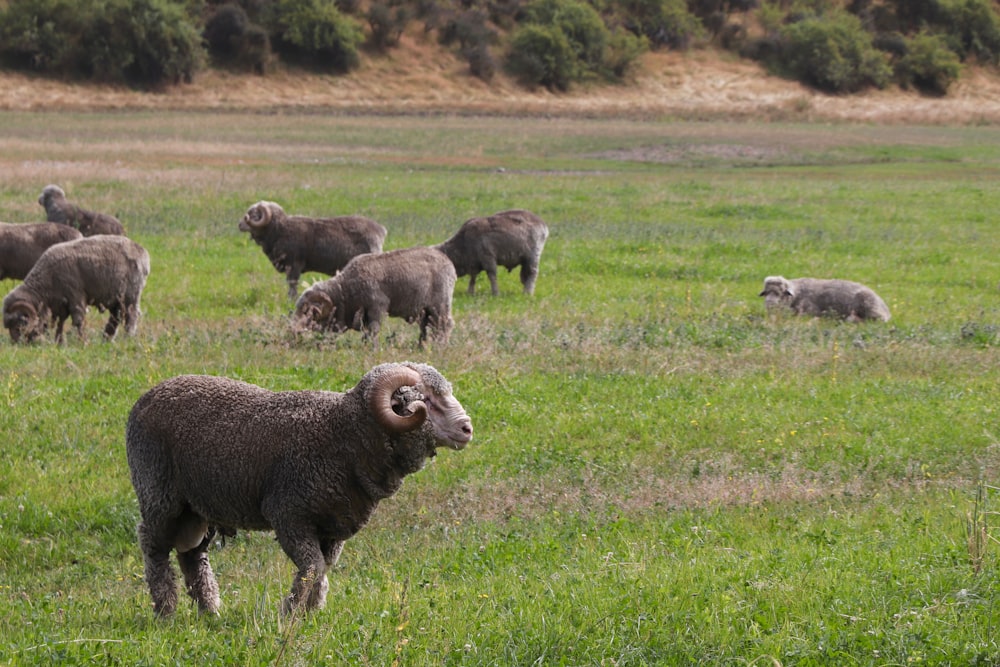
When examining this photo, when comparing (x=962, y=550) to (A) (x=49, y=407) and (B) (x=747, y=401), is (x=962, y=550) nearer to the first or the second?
(B) (x=747, y=401)

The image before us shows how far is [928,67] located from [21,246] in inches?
4009

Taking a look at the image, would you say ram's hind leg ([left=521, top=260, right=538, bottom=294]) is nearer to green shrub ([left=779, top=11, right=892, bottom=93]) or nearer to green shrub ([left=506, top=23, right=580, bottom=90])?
green shrub ([left=506, top=23, right=580, bottom=90])

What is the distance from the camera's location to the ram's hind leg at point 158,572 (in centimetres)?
764

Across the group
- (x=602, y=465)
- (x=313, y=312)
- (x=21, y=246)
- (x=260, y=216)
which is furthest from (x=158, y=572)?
(x=260, y=216)

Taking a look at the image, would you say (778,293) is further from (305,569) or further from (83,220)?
(83,220)

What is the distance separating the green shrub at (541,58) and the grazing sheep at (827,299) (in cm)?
8074

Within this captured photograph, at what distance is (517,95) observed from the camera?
313ft

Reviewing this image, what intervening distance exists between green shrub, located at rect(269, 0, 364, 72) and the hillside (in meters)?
2.08

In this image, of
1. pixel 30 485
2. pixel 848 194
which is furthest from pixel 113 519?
pixel 848 194

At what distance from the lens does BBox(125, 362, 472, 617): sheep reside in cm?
742

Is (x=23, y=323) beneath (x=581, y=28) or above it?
above

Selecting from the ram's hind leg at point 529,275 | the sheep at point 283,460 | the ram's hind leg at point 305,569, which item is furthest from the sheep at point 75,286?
the ram's hind leg at point 305,569

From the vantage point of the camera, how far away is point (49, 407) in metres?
12.5

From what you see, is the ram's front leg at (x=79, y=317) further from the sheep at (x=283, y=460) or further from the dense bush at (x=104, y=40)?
the dense bush at (x=104, y=40)
